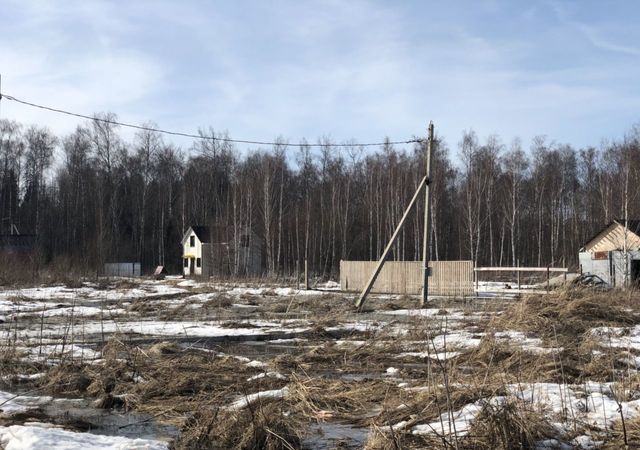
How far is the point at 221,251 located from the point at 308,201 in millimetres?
14197

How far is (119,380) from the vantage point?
8.59m

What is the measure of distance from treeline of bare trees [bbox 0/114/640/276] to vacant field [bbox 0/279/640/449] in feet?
107

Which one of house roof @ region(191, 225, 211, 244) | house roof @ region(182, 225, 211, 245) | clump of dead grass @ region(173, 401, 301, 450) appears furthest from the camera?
house roof @ region(191, 225, 211, 244)

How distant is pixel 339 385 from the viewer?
7.96 metres

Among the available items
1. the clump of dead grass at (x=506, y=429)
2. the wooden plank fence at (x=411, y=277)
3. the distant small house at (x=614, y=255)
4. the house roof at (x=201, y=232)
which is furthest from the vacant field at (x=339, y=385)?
the house roof at (x=201, y=232)

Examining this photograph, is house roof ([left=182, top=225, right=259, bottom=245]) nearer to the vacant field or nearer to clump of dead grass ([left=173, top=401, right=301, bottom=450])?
the vacant field

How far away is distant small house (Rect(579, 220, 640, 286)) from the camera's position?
31594mm

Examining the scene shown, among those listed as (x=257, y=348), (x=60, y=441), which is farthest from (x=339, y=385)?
Answer: (x=257, y=348)

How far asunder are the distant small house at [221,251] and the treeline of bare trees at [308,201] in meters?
1.05

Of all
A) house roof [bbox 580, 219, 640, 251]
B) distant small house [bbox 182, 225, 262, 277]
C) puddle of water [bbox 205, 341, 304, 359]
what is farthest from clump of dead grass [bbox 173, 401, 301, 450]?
distant small house [bbox 182, 225, 262, 277]

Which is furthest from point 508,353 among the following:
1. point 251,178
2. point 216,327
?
point 251,178

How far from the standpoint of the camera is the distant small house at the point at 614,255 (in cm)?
3159

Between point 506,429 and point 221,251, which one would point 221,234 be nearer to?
point 221,251

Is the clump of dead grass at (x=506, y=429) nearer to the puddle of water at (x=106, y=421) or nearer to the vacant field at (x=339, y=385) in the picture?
the vacant field at (x=339, y=385)
